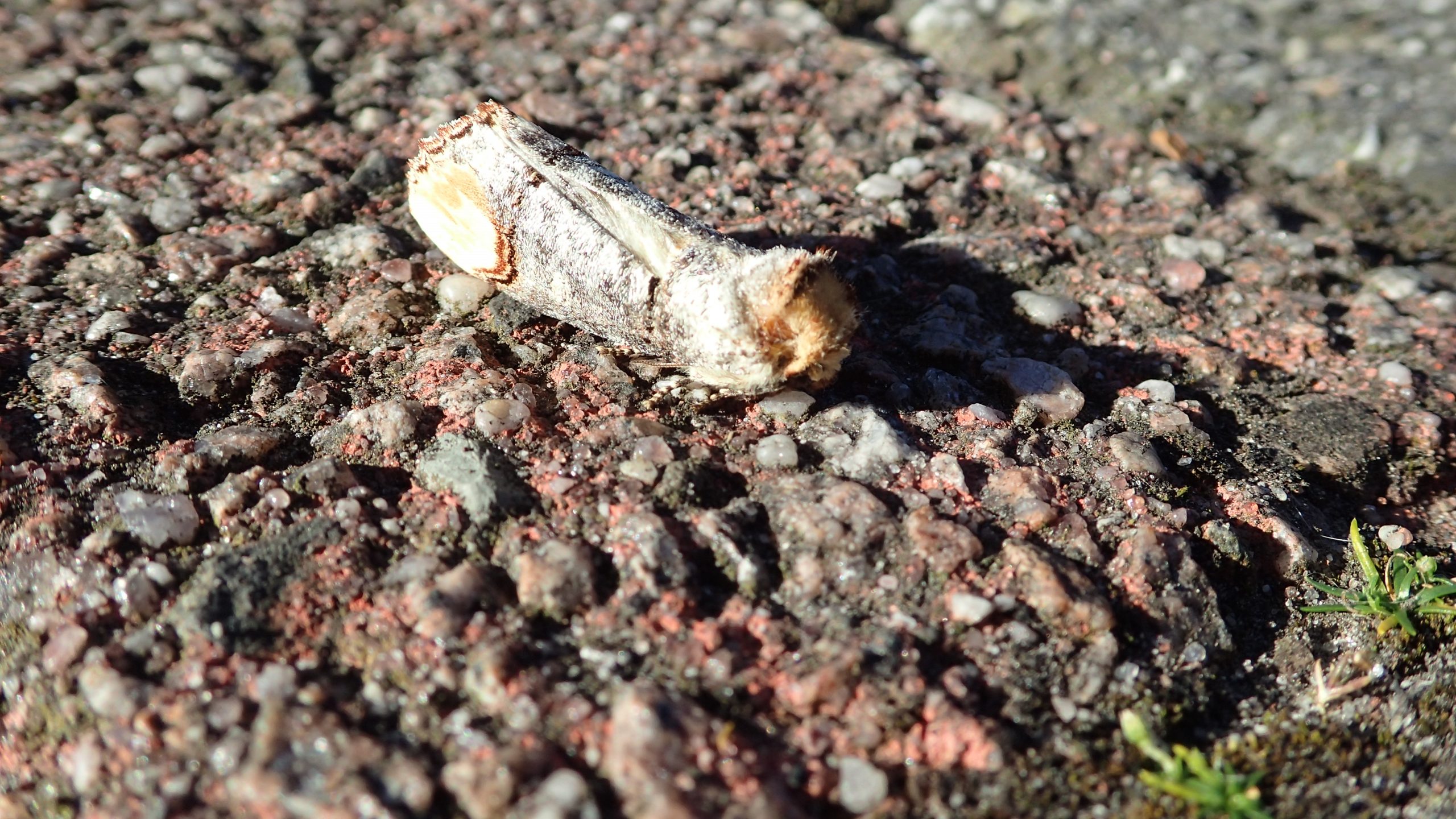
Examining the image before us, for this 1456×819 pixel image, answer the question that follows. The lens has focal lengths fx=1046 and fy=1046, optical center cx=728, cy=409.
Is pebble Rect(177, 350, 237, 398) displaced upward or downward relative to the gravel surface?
downward

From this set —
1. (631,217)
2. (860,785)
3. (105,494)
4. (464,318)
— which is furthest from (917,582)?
(105,494)

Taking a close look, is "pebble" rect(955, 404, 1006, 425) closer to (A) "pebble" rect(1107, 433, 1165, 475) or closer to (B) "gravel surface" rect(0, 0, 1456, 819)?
(B) "gravel surface" rect(0, 0, 1456, 819)

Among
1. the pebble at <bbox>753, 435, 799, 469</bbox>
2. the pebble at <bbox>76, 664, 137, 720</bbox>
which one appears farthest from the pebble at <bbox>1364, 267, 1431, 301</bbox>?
the pebble at <bbox>76, 664, 137, 720</bbox>

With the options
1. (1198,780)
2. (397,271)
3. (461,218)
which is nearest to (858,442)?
(1198,780)

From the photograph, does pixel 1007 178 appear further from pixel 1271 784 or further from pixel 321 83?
pixel 321 83

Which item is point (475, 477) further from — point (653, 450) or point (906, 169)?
point (906, 169)

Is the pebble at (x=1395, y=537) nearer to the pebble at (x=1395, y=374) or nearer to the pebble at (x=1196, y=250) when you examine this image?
the pebble at (x=1395, y=374)

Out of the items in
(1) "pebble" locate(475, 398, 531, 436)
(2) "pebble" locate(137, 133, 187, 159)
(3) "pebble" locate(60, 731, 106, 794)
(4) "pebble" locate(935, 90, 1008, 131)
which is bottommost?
(3) "pebble" locate(60, 731, 106, 794)
